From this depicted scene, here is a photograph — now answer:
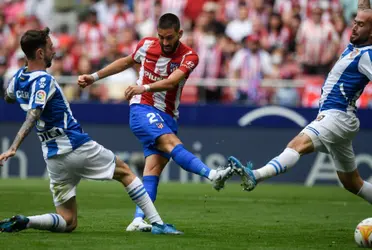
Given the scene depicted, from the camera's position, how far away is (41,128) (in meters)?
9.34

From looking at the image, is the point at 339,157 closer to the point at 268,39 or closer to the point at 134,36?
the point at 268,39

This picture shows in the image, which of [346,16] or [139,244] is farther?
[346,16]

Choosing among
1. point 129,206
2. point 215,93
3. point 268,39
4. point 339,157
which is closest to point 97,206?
point 129,206

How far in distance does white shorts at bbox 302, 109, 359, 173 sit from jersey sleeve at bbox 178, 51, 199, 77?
146 cm

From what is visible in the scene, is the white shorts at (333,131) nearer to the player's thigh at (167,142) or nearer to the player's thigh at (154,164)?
the player's thigh at (167,142)

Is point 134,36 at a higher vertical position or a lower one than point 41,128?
lower

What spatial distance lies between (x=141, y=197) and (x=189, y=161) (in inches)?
31.6

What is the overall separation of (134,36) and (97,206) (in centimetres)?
983

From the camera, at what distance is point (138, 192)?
9633 mm

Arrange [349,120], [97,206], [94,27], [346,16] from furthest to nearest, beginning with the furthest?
1. [94,27]
2. [346,16]
3. [97,206]
4. [349,120]

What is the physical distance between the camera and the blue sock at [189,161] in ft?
32.9

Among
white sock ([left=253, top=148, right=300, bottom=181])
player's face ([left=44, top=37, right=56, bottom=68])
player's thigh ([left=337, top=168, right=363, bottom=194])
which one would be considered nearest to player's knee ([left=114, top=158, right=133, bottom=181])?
player's face ([left=44, top=37, right=56, bottom=68])

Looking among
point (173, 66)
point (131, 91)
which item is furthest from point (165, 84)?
point (131, 91)

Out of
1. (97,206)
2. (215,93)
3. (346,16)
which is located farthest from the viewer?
(346,16)
